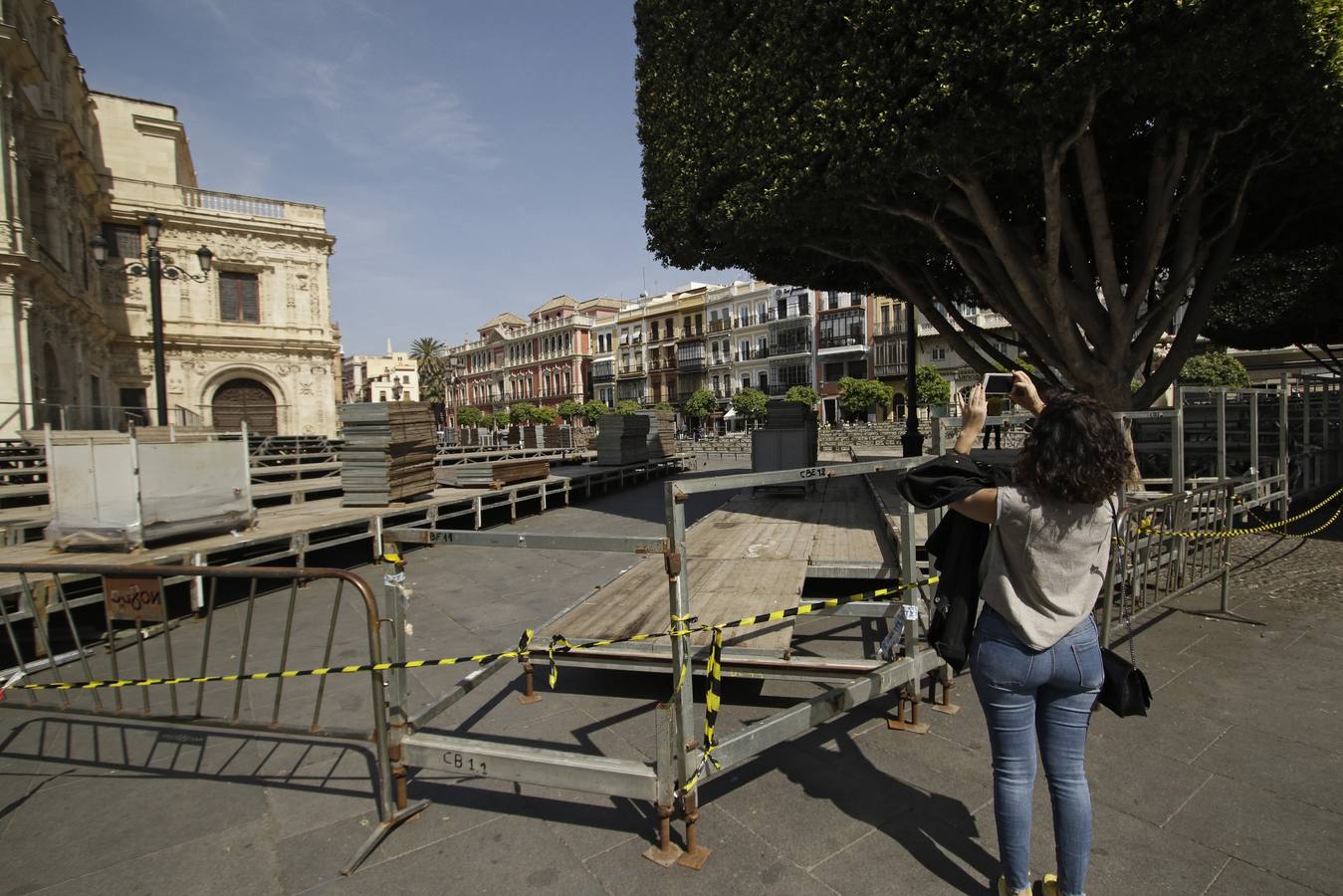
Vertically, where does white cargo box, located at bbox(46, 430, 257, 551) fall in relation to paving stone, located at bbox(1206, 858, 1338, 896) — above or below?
above

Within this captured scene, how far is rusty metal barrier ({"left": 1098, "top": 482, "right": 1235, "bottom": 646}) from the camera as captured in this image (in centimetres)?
478

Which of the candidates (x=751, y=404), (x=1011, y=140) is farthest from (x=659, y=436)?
(x=751, y=404)

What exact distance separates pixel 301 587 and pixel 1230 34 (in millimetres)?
11927

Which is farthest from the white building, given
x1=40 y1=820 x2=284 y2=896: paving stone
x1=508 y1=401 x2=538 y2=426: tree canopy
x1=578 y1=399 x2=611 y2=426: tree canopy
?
x1=40 y1=820 x2=284 y2=896: paving stone

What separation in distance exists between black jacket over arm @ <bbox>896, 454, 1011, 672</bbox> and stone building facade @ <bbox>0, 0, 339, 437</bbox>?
969 inches

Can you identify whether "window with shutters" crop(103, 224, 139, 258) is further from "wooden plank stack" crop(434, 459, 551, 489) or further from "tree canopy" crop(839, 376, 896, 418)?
"tree canopy" crop(839, 376, 896, 418)

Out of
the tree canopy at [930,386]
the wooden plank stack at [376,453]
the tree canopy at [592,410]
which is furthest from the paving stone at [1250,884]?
the tree canopy at [592,410]

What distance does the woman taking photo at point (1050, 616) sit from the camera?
2.16 metres

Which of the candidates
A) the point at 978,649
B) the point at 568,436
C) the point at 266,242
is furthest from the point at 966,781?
the point at 266,242

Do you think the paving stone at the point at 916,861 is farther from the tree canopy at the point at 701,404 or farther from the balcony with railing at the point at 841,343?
the balcony with railing at the point at 841,343

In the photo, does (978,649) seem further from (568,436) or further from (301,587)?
(568,436)

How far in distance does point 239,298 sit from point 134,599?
33.4 meters

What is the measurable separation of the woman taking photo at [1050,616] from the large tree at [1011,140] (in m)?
6.63

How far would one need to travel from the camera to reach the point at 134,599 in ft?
12.3
